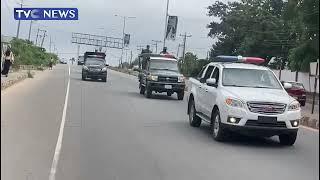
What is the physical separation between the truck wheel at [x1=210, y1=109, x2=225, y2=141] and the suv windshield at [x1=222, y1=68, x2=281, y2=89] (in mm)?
793

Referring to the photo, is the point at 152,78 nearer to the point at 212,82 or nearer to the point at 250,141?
the point at 212,82

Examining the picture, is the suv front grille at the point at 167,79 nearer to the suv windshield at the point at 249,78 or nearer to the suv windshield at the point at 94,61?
the suv windshield at the point at 249,78

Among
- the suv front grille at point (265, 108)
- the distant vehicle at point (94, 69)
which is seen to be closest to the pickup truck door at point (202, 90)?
the suv front grille at point (265, 108)

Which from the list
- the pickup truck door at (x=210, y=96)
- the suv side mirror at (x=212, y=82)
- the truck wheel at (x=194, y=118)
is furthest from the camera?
the truck wheel at (x=194, y=118)

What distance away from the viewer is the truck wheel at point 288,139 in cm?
1263

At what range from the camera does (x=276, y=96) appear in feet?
40.5

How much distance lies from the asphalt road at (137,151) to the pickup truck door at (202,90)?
61 centimetres

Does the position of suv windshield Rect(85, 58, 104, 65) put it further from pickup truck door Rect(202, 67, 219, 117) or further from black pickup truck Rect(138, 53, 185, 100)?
pickup truck door Rect(202, 67, 219, 117)

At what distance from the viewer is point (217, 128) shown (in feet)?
42.3

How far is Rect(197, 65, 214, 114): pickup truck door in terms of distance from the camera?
1471 centimetres

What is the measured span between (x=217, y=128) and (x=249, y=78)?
4.76 feet

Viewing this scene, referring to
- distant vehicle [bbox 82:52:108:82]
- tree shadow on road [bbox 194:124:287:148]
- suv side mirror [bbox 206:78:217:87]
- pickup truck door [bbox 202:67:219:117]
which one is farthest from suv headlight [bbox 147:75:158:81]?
distant vehicle [bbox 82:52:108:82]

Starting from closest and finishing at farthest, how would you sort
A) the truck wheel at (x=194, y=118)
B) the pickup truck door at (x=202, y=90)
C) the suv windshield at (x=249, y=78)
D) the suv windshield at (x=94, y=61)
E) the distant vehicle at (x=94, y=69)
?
the suv windshield at (x=249, y=78)
the pickup truck door at (x=202, y=90)
the truck wheel at (x=194, y=118)
the distant vehicle at (x=94, y=69)
the suv windshield at (x=94, y=61)

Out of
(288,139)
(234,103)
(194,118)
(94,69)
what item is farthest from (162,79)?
(94,69)
